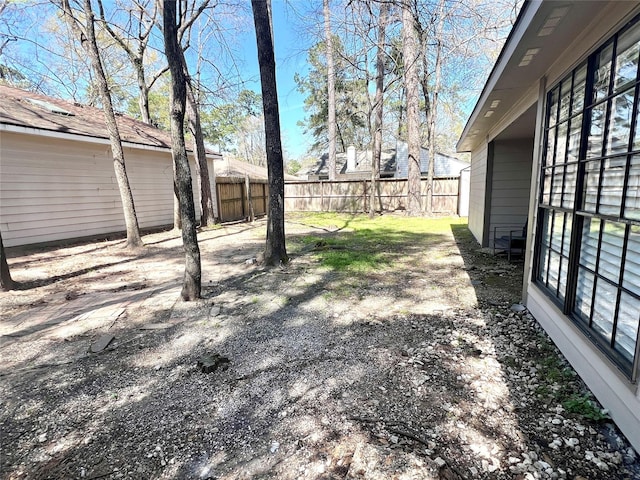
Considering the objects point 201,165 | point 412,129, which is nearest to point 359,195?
point 412,129

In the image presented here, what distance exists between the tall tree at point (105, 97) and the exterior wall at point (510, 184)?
25.8 feet

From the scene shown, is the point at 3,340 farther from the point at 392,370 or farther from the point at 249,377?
the point at 392,370

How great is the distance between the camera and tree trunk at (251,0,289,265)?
516 centimetres

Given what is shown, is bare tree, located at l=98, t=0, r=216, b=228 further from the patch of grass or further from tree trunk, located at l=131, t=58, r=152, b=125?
the patch of grass

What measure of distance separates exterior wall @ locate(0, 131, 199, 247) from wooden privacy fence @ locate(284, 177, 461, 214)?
8.19 metres

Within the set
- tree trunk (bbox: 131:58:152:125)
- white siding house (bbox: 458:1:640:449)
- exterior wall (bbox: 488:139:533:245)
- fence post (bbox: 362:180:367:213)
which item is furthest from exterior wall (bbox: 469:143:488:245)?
tree trunk (bbox: 131:58:152:125)

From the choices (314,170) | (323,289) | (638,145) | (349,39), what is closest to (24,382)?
(323,289)

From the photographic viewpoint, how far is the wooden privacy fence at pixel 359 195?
1410 centimetres

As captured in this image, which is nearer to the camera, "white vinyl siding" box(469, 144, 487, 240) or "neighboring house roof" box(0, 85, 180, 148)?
"neighboring house roof" box(0, 85, 180, 148)

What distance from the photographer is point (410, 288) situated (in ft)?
14.7

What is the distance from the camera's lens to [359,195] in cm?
1566

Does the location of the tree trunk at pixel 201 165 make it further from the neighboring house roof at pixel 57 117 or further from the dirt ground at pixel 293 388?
the dirt ground at pixel 293 388

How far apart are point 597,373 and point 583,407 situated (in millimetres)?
250

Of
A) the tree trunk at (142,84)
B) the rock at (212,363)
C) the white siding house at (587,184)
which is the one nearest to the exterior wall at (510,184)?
the white siding house at (587,184)
